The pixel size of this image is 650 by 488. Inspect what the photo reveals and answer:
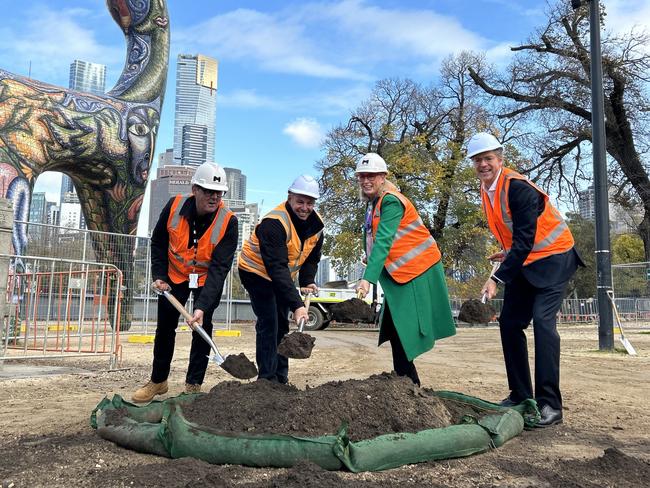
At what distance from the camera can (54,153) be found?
11.3m

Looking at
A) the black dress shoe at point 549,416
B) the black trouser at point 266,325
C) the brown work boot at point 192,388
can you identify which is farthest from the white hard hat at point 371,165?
the brown work boot at point 192,388

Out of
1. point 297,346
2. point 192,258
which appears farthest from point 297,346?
point 192,258

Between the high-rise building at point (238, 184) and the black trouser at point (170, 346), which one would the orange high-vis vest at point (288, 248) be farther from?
the high-rise building at point (238, 184)

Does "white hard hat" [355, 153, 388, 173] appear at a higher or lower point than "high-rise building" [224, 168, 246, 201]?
lower

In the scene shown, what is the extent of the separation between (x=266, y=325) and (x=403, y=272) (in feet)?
3.93

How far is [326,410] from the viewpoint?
10.2ft

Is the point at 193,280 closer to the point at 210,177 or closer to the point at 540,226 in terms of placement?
the point at 210,177

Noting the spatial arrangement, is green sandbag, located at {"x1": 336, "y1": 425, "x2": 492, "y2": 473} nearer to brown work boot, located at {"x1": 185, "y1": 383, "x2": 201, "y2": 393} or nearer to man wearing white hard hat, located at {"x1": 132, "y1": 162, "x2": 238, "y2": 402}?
A: man wearing white hard hat, located at {"x1": 132, "y1": 162, "x2": 238, "y2": 402}

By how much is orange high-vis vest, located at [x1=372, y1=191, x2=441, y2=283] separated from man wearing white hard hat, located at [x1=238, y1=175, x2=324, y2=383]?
640mm

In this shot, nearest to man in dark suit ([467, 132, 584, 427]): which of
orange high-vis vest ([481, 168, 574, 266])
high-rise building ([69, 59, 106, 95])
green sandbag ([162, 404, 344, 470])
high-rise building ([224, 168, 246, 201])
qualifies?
orange high-vis vest ([481, 168, 574, 266])

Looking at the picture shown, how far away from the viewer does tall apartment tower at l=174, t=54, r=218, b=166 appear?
370 feet

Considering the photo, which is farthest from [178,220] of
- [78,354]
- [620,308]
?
[620,308]

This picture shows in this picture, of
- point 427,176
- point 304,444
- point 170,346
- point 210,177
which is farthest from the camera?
point 427,176

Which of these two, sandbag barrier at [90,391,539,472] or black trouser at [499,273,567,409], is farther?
black trouser at [499,273,567,409]
